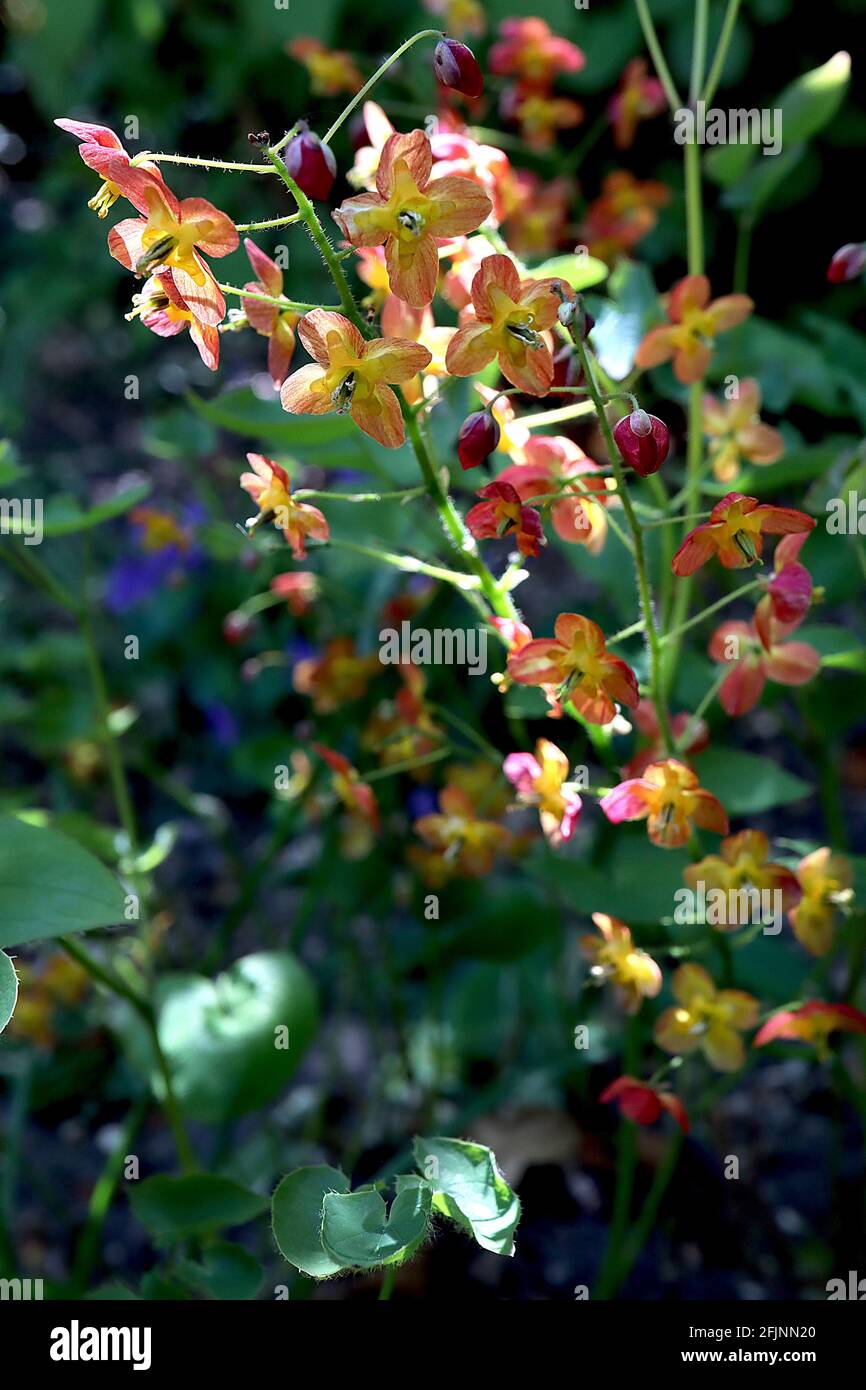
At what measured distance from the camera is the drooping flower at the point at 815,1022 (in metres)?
0.83

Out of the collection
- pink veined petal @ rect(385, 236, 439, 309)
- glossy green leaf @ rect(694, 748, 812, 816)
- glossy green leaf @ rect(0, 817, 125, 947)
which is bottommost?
glossy green leaf @ rect(0, 817, 125, 947)

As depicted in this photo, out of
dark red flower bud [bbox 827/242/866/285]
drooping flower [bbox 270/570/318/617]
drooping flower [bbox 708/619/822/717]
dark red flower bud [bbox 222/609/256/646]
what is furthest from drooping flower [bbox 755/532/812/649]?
dark red flower bud [bbox 222/609/256/646]

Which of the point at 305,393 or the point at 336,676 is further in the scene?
the point at 336,676

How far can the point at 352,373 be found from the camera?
0.66 metres

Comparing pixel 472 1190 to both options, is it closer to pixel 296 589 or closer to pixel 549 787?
pixel 549 787

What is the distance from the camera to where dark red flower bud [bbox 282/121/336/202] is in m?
0.67

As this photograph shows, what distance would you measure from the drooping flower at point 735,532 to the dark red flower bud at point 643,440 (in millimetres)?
50

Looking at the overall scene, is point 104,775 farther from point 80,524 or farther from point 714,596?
point 714,596

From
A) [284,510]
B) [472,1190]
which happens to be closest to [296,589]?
[284,510]

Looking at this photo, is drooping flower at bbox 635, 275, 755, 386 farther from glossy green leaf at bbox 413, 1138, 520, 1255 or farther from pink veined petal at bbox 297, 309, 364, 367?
glossy green leaf at bbox 413, 1138, 520, 1255

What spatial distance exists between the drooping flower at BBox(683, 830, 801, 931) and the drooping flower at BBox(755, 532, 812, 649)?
13 cm

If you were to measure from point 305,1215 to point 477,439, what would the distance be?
1.47 feet

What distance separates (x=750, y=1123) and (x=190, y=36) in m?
1.96

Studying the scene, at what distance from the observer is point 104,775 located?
1.61 m
